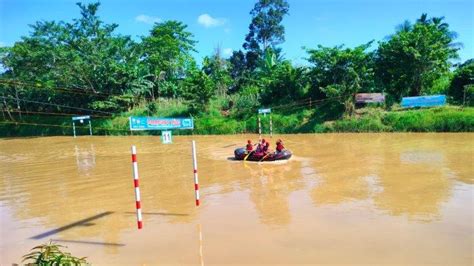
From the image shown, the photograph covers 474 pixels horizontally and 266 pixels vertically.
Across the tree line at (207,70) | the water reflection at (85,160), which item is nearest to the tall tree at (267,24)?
the tree line at (207,70)

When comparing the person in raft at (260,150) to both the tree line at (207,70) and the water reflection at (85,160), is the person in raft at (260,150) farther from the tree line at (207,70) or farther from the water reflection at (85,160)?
the tree line at (207,70)

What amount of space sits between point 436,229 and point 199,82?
85.8 ft

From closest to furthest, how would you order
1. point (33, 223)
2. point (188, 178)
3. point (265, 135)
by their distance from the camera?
1. point (33, 223)
2. point (188, 178)
3. point (265, 135)

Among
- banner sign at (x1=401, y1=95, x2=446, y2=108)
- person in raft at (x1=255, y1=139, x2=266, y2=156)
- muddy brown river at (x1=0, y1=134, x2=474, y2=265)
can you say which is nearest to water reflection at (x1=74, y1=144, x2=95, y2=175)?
muddy brown river at (x1=0, y1=134, x2=474, y2=265)

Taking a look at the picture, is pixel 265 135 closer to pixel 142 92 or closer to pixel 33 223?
pixel 142 92

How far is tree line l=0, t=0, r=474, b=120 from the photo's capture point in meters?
27.1

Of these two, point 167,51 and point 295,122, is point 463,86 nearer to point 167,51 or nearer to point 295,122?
point 295,122

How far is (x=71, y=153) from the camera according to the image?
2277cm

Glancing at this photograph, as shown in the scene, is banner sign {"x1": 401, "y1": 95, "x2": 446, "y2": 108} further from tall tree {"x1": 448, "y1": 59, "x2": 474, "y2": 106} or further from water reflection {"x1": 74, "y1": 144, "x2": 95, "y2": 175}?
water reflection {"x1": 74, "y1": 144, "x2": 95, "y2": 175}

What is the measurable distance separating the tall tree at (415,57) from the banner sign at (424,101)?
1.33 meters

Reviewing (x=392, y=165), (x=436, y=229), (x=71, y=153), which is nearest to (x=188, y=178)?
(x=392, y=165)

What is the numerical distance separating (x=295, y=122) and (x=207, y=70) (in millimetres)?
13562

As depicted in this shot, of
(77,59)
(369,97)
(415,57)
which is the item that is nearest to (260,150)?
(369,97)

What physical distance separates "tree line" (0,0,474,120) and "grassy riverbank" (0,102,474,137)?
1.09 meters
